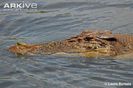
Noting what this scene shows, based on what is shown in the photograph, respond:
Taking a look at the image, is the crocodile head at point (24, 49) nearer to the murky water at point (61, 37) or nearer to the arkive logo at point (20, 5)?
the murky water at point (61, 37)

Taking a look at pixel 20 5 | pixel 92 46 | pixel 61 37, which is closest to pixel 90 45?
pixel 92 46

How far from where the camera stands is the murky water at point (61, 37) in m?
7.25

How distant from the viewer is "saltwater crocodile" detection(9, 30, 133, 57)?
816cm

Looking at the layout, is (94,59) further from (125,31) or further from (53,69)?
(125,31)

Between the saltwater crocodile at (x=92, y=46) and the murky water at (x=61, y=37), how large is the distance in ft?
0.50

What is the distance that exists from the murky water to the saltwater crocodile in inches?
6.1

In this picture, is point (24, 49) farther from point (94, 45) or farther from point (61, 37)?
point (61, 37)

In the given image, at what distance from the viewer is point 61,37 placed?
34.4 feet

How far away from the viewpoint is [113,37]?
8305 mm

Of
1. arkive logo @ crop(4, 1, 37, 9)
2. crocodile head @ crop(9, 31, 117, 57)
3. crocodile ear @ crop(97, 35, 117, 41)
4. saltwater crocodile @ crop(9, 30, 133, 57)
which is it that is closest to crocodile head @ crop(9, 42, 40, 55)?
saltwater crocodile @ crop(9, 30, 133, 57)

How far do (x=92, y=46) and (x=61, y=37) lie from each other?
248 cm

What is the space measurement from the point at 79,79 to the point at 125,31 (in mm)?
3946

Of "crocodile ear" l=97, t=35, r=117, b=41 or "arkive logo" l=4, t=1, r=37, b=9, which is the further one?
"arkive logo" l=4, t=1, r=37, b=9

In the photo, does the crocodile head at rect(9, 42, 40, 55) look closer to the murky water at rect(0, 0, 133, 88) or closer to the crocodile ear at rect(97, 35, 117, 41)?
the murky water at rect(0, 0, 133, 88)
